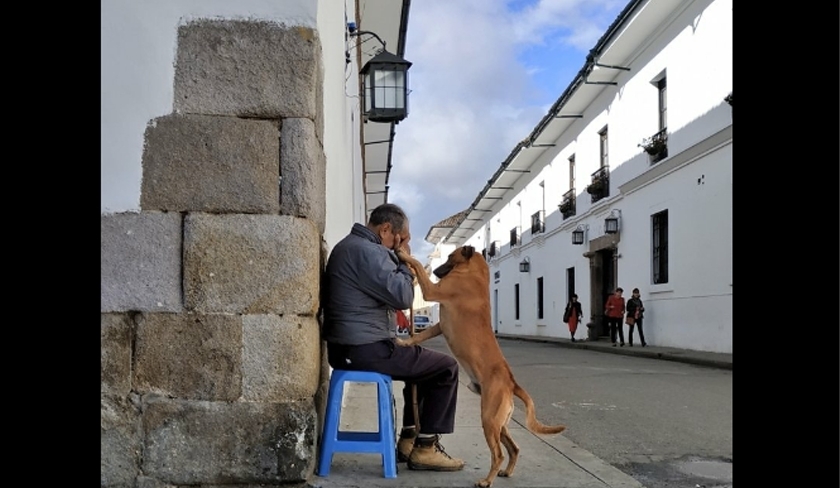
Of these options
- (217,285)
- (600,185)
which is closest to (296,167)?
(217,285)

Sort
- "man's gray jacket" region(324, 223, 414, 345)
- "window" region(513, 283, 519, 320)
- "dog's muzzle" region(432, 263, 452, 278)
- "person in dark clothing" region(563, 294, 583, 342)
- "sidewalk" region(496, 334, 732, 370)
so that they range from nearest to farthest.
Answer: "man's gray jacket" region(324, 223, 414, 345)
"dog's muzzle" region(432, 263, 452, 278)
"sidewalk" region(496, 334, 732, 370)
"person in dark clothing" region(563, 294, 583, 342)
"window" region(513, 283, 519, 320)

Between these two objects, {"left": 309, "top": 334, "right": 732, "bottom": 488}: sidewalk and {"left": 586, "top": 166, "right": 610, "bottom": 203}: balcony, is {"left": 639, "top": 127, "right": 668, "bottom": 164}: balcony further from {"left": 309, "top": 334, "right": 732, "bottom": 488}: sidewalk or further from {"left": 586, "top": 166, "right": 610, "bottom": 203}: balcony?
{"left": 309, "top": 334, "right": 732, "bottom": 488}: sidewalk

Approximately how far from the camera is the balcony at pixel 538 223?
98.5 ft

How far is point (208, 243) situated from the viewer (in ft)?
12.0

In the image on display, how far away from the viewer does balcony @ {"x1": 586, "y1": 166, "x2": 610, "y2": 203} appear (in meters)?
21.9

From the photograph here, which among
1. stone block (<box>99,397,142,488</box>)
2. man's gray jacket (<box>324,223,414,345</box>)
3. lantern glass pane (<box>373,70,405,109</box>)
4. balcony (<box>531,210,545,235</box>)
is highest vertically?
lantern glass pane (<box>373,70,405,109</box>)

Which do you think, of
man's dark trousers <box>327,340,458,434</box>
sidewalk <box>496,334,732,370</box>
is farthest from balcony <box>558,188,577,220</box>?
man's dark trousers <box>327,340,458,434</box>

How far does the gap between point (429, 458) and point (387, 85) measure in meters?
5.65

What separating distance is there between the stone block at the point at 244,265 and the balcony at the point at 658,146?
1514 centimetres

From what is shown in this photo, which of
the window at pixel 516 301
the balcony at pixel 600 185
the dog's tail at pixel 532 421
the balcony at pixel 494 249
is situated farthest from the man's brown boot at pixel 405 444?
the balcony at pixel 494 249

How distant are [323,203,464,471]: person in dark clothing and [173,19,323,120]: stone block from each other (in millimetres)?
743
